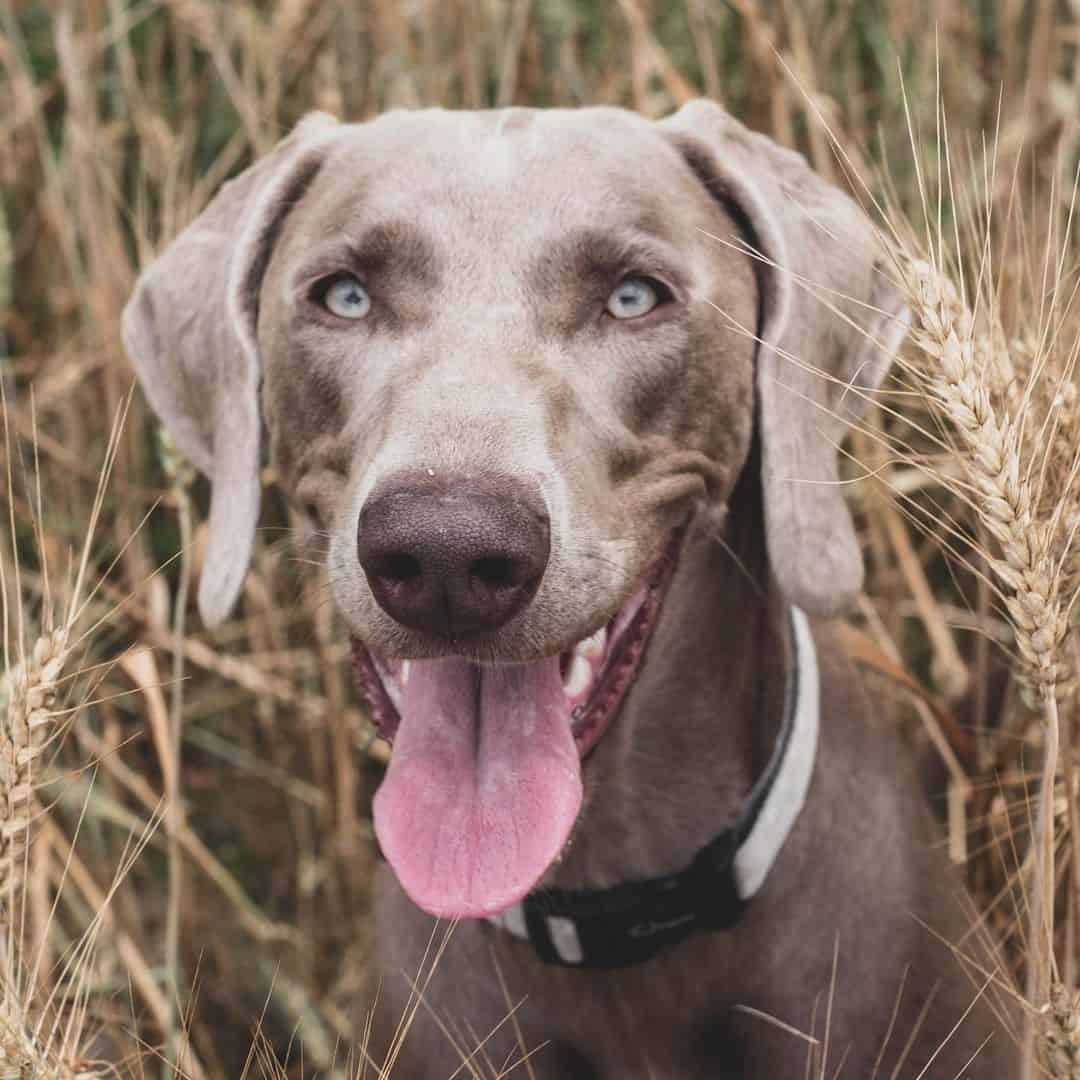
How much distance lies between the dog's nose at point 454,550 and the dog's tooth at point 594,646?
10.5 inches

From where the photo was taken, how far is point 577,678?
2.19 meters

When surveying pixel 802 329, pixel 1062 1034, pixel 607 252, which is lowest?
pixel 1062 1034

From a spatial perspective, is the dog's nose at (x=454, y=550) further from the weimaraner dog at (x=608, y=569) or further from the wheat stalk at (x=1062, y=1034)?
the wheat stalk at (x=1062, y=1034)

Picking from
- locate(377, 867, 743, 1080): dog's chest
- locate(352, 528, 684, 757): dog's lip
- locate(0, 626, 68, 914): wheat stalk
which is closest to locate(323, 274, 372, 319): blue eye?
locate(352, 528, 684, 757): dog's lip

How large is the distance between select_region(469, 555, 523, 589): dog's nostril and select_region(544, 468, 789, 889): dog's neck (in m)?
0.58

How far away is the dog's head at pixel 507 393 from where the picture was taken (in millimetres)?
1945

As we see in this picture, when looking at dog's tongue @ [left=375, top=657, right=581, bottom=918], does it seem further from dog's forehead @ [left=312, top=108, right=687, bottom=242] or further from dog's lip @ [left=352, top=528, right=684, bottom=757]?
dog's forehead @ [left=312, top=108, right=687, bottom=242]

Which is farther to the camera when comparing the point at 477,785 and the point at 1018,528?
the point at 477,785

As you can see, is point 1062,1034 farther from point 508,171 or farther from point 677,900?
point 508,171

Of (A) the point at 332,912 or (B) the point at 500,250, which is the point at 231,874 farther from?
(B) the point at 500,250

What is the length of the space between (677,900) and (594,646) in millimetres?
386

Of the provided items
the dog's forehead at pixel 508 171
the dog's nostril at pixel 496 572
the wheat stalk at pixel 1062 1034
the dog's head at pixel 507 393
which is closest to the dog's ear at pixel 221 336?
the dog's head at pixel 507 393

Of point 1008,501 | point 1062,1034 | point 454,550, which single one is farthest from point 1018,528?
point 454,550

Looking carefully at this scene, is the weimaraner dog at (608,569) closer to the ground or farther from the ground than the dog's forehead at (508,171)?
closer to the ground
